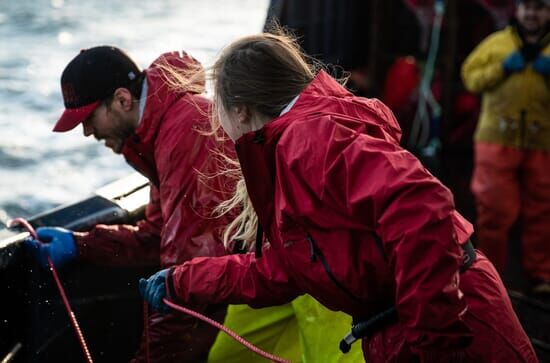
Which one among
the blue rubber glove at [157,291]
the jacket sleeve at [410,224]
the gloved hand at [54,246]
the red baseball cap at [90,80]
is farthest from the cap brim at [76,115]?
the jacket sleeve at [410,224]

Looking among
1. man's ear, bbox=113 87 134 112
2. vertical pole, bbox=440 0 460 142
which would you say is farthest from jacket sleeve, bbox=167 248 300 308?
vertical pole, bbox=440 0 460 142

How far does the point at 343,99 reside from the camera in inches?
87.7

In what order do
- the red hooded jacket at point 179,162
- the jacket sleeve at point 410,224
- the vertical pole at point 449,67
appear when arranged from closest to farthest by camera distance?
the jacket sleeve at point 410,224 < the red hooded jacket at point 179,162 < the vertical pole at point 449,67

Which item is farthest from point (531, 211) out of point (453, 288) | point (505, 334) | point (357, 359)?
point (453, 288)

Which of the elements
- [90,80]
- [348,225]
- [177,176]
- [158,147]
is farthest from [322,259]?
[90,80]

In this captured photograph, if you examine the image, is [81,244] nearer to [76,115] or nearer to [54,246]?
[54,246]

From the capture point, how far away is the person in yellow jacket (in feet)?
15.9

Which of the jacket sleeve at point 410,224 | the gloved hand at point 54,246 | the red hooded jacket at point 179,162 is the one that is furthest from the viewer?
the gloved hand at point 54,246

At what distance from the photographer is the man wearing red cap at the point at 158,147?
2996 millimetres

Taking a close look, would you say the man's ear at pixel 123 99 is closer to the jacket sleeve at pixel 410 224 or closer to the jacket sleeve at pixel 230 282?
the jacket sleeve at pixel 230 282

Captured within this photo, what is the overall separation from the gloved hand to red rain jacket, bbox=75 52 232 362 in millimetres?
47

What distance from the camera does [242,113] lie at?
2.31m

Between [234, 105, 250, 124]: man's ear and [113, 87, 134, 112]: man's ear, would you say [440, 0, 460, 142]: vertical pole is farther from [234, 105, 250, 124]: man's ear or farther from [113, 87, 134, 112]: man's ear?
[234, 105, 250, 124]: man's ear

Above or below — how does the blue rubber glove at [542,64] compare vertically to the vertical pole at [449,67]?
above
